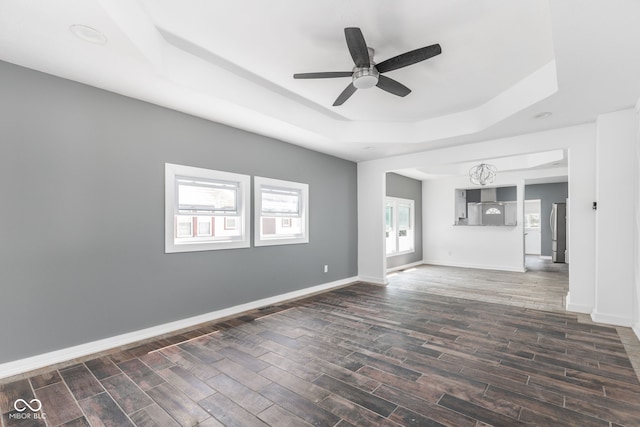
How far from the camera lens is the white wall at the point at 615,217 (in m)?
3.58

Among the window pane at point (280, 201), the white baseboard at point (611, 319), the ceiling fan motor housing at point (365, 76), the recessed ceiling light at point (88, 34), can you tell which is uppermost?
the recessed ceiling light at point (88, 34)

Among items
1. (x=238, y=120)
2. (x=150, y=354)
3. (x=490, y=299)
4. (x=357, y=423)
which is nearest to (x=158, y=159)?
(x=238, y=120)

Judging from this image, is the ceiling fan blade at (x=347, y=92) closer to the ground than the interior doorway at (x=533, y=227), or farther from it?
farther from it

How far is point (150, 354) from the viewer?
2.87m

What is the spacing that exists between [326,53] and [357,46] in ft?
2.19

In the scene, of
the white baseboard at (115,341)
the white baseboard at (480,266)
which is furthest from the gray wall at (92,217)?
the white baseboard at (480,266)

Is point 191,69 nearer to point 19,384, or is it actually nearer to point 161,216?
point 161,216

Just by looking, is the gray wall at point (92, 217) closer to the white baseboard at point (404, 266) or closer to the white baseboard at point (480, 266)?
the white baseboard at point (404, 266)

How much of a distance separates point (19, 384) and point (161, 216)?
1794 mm

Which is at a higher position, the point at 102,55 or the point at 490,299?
the point at 102,55

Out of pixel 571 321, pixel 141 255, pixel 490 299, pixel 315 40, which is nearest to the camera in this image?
pixel 315 40

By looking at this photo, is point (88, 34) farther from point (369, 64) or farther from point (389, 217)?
point (389, 217)

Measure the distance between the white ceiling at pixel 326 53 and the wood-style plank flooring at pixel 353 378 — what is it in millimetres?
2639

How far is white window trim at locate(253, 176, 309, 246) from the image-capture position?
14.6 ft
